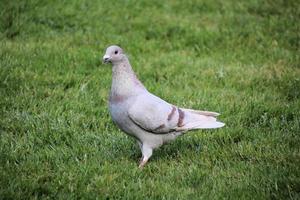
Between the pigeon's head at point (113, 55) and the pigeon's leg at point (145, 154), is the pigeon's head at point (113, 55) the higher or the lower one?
the higher one

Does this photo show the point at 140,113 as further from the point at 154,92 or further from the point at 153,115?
the point at 154,92

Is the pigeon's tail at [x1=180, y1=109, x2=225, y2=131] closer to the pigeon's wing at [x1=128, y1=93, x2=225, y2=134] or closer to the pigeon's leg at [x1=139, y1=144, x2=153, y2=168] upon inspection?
the pigeon's wing at [x1=128, y1=93, x2=225, y2=134]

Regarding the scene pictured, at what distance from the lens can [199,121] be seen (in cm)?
518

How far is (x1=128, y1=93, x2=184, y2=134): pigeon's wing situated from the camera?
4875mm

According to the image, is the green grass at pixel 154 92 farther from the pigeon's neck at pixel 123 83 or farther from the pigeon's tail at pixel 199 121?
the pigeon's neck at pixel 123 83

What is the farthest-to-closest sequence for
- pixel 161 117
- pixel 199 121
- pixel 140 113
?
pixel 199 121, pixel 161 117, pixel 140 113

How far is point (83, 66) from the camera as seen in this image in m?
7.56

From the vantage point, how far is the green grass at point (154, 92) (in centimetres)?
461

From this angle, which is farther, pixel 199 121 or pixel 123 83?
pixel 199 121

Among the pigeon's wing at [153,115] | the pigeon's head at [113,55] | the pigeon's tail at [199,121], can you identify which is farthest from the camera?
the pigeon's tail at [199,121]

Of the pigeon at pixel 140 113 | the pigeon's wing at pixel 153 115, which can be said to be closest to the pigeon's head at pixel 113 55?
the pigeon at pixel 140 113

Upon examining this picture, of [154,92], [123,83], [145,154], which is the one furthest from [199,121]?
[154,92]

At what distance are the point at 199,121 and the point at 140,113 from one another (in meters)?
0.62

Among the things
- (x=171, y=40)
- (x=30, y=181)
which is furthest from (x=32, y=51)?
(x=30, y=181)
